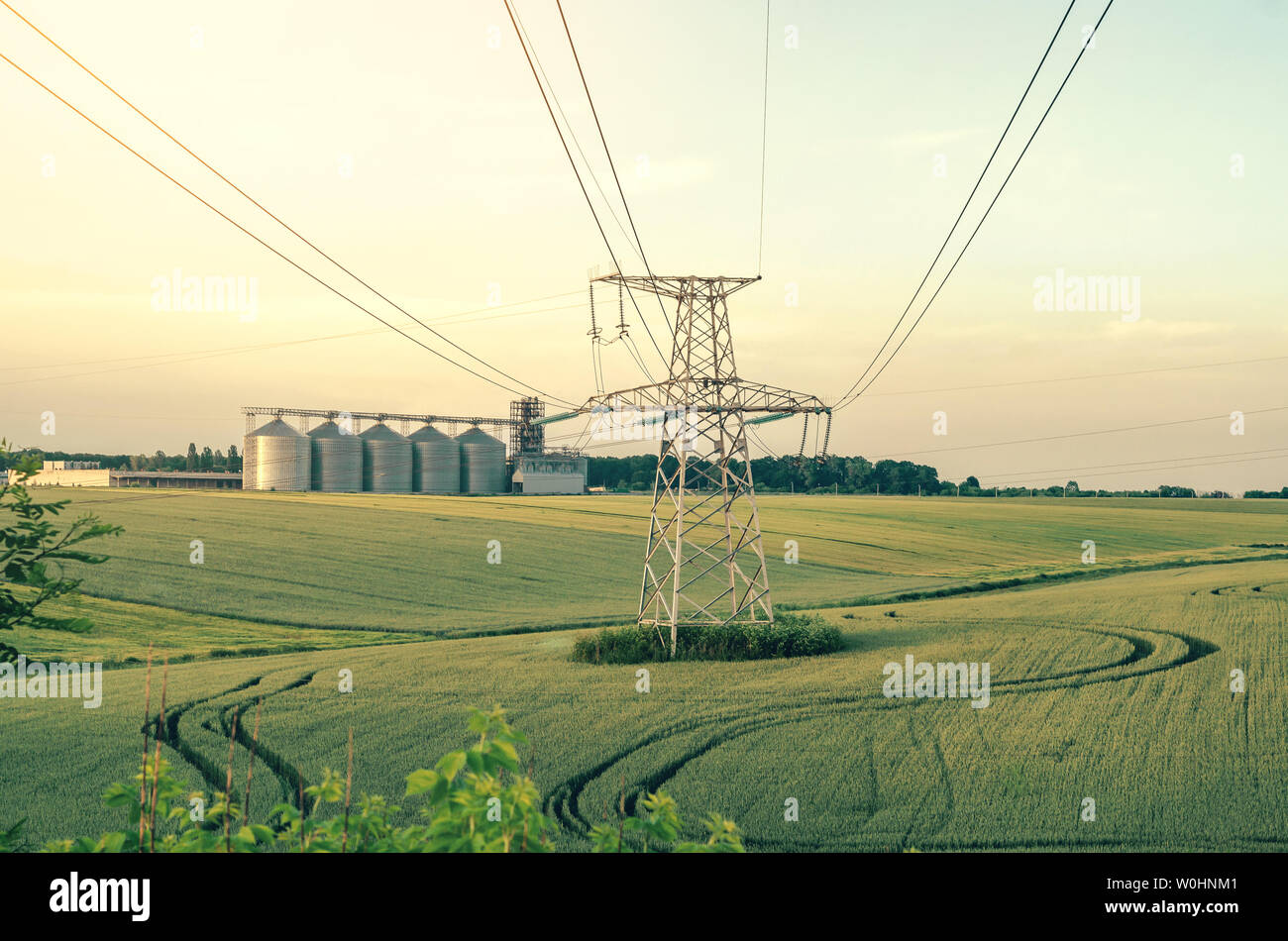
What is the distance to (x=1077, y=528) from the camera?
3223 inches

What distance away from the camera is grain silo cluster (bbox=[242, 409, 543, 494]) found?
98125 millimetres

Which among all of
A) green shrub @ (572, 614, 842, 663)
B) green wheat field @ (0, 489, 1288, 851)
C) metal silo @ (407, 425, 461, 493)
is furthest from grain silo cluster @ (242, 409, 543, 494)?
green shrub @ (572, 614, 842, 663)

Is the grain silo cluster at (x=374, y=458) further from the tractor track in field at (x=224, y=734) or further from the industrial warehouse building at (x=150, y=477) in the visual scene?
the tractor track in field at (x=224, y=734)

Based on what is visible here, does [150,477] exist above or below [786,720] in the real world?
above

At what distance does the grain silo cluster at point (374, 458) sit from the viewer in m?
98.1

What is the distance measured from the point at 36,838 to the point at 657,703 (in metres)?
11.9

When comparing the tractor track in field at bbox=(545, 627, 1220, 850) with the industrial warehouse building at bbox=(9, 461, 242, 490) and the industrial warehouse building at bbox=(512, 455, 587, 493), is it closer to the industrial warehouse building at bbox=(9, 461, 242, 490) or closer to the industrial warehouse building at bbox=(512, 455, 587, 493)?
the industrial warehouse building at bbox=(512, 455, 587, 493)

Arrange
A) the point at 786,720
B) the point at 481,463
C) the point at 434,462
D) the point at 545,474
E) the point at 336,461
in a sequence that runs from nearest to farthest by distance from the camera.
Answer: the point at 786,720 < the point at 336,461 < the point at 434,462 < the point at 481,463 < the point at 545,474

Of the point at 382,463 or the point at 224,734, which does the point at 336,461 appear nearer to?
the point at 382,463

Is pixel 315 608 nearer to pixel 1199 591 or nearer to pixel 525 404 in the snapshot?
pixel 1199 591

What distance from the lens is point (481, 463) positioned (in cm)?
10975

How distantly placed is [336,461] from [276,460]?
6478 millimetres

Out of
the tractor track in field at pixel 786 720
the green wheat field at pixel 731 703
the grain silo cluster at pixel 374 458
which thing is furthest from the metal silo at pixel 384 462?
the tractor track in field at pixel 786 720

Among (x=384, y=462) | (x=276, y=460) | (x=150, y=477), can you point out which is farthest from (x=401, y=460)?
(x=150, y=477)
